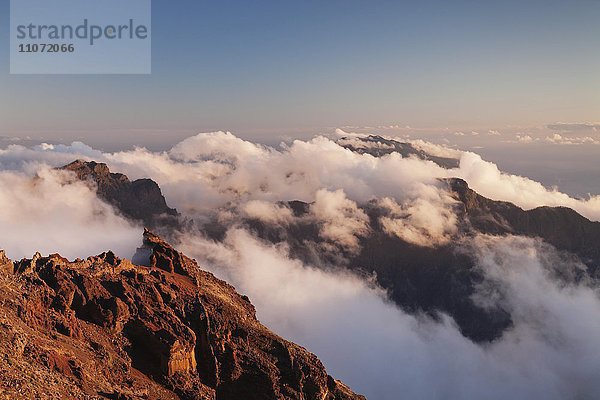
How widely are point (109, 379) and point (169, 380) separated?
470 inches

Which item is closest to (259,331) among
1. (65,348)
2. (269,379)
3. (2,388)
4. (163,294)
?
(269,379)

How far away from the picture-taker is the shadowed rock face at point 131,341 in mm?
57531

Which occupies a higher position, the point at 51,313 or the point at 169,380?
the point at 51,313

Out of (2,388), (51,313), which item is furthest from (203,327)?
(2,388)

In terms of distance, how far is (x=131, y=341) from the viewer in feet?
252

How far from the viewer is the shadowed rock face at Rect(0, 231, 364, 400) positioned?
5753 centimetres

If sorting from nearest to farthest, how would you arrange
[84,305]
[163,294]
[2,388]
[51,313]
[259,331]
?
[2,388] → [51,313] → [84,305] → [163,294] → [259,331]

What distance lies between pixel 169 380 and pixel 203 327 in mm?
14076

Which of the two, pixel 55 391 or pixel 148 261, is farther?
pixel 148 261

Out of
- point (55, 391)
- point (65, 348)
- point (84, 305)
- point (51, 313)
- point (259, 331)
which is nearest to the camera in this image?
point (55, 391)

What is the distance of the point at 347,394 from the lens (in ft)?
327

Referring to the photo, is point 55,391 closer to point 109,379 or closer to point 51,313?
point 109,379

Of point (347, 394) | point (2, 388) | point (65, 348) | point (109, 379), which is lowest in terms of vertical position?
point (347, 394)

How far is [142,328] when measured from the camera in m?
77.8
